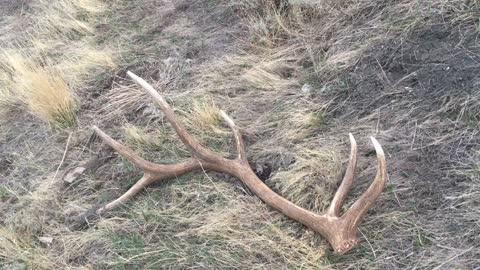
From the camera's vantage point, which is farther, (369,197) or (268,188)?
(268,188)

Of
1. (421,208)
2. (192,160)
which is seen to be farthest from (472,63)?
(192,160)

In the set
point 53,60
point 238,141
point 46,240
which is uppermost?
point 53,60

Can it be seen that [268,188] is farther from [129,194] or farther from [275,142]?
[129,194]

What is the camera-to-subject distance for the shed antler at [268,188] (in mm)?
3066

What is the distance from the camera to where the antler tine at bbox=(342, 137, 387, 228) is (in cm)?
304

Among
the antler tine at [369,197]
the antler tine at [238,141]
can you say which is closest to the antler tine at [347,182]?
the antler tine at [369,197]

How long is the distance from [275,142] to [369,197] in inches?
38.7

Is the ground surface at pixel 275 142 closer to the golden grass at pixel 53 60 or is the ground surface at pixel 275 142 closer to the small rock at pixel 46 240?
the small rock at pixel 46 240

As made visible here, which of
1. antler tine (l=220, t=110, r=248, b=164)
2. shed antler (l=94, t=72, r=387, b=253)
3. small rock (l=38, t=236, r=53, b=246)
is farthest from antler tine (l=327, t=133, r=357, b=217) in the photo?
small rock (l=38, t=236, r=53, b=246)

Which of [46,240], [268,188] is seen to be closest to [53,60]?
[46,240]

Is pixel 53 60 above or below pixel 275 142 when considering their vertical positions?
above

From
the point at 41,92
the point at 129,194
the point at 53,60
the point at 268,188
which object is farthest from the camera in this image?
the point at 53,60

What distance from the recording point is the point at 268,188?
11.4 ft

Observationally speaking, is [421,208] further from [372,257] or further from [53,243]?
[53,243]
